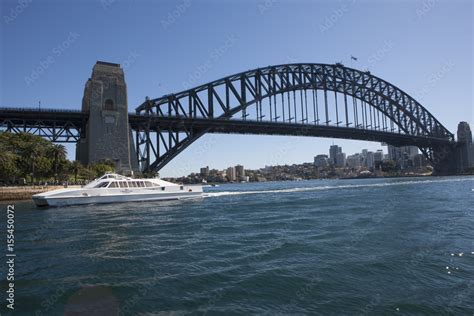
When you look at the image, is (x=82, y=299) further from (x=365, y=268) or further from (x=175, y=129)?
(x=175, y=129)

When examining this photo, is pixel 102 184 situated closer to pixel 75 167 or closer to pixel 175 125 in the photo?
pixel 75 167

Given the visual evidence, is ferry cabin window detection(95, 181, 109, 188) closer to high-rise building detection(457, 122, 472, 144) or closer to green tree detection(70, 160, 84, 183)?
green tree detection(70, 160, 84, 183)

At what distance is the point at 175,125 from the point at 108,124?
12.6 m

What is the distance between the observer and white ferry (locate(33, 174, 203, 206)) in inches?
1117

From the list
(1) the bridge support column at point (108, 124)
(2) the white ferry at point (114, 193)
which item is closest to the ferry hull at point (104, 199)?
(2) the white ferry at point (114, 193)

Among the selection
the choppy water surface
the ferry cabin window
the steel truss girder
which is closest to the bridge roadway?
the steel truss girder

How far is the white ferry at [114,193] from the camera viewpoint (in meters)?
28.4

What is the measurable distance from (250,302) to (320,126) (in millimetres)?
75215

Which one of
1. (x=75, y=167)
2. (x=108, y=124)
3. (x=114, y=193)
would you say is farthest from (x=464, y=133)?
(x=114, y=193)

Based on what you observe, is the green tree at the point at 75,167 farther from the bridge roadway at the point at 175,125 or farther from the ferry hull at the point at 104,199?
the ferry hull at the point at 104,199

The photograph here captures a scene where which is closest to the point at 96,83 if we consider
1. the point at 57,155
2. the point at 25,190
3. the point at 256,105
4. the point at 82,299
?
the point at 57,155

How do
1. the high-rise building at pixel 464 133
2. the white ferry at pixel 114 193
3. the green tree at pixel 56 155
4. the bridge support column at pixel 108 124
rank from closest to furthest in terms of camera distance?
the white ferry at pixel 114 193 < the green tree at pixel 56 155 < the bridge support column at pixel 108 124 < the high-rise building at pixel 464 133

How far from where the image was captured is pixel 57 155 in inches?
1950

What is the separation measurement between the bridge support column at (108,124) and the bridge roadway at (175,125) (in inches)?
109
